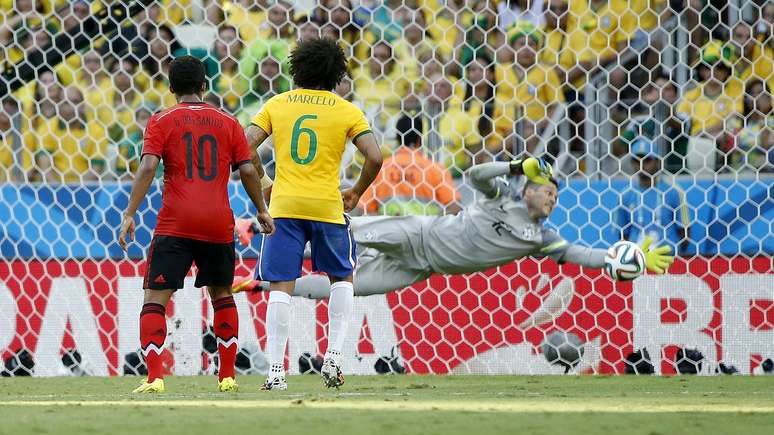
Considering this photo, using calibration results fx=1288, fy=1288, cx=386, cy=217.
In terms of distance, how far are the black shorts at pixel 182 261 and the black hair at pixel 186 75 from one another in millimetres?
595

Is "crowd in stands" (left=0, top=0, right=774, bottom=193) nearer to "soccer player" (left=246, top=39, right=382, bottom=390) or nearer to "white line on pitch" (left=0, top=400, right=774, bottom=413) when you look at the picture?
"soccer player" (left=246, top=39, right=382, bottom=390)

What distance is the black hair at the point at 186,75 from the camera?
5.11 metres

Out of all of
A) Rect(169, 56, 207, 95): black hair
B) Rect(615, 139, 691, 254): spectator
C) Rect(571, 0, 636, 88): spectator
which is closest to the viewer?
Rect(169, 56, 207, 95): black hair

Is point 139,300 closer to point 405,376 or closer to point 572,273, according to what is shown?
point 405,376

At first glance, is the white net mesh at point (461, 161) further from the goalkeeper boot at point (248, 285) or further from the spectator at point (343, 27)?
the goalkeeper boot at point (248, 285)

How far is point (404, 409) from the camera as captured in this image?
166 inches

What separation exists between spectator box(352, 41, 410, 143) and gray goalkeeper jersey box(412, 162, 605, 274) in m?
0.95

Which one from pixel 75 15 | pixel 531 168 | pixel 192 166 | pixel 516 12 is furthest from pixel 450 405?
pixel 75 15

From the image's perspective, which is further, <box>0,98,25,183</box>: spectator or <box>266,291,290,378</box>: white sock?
<box>0,98,25,183</box>: spectator

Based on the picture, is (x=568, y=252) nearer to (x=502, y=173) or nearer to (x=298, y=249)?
(x=502, y=173)

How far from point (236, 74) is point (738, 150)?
3.03 m

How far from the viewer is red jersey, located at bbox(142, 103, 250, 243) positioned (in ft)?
16.6

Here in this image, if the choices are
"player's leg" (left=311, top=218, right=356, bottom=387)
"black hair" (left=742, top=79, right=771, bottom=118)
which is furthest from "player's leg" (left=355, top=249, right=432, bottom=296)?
"black hair" (left=742, top=79, right=771, bottom=118)

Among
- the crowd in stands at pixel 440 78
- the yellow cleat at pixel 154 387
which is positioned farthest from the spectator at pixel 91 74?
the yellow cleat at pixel 154 387
